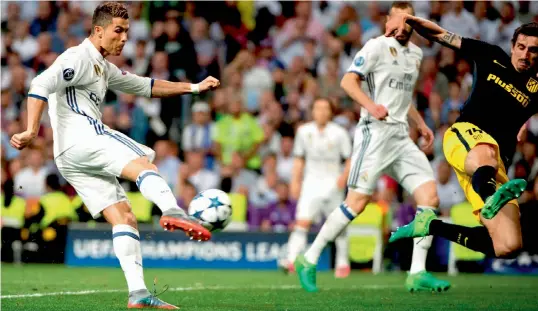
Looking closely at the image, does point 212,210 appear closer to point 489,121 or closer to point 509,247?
point 509,247

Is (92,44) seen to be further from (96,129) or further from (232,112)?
(232,112)

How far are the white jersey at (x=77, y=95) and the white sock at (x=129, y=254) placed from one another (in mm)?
745

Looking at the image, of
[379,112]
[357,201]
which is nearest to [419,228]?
[379,112]

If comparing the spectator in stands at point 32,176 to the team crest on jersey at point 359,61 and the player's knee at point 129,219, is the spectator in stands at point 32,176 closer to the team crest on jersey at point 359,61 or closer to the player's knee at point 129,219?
the team crest on jersey at point 359,61

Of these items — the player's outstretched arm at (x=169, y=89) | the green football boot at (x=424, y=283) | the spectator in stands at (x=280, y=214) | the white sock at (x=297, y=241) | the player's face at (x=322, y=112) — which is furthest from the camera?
the spectator in stands at (x=280, y=214)

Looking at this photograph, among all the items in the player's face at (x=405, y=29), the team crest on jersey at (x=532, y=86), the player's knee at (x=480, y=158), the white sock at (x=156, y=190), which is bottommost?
the white sock at (x=156, y=190)

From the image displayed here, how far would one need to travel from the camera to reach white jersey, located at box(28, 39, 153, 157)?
7.25 m

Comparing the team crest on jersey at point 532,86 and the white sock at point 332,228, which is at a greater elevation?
the team crest on jersey at point 532,86

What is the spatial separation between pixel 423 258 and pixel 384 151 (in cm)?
107

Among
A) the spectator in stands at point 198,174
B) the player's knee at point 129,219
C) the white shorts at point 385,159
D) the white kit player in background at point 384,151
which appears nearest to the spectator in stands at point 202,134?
the spectator in stands at point 198,174

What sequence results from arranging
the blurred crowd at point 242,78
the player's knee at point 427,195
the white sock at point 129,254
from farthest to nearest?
the blurred crowd at point 242,78
the player's knee at point 427,195
the white sock at point 129,254

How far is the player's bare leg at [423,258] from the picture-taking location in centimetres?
923

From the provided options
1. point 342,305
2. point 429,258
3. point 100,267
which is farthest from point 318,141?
point 342,305

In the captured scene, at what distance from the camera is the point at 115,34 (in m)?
→ 7.47
